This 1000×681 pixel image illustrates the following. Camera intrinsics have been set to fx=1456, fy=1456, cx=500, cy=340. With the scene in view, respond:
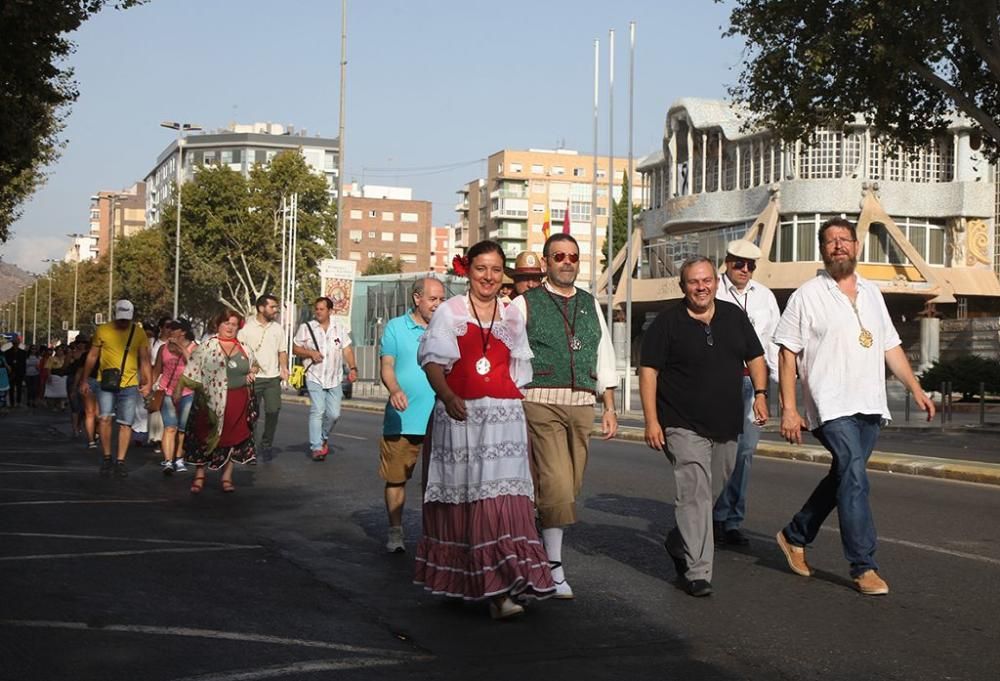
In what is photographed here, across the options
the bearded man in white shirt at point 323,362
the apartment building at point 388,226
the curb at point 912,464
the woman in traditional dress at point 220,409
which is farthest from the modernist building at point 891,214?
the apartment building at point 388,226

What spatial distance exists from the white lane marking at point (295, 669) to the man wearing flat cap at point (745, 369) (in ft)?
13.1

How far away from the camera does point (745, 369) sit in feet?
32.8

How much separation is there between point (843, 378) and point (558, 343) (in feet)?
5.03

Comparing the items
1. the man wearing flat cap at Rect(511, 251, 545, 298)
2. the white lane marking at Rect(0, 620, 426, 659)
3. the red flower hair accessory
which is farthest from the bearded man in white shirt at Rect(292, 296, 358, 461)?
the white lane marking at Rect(0, 620, 426, 659)

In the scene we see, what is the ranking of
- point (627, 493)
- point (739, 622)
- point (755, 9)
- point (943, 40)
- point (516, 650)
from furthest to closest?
1. point (755, 9)
2. point (943, 40)
3. point (627, 493)
4. point (739, 622)
5. point (516, 650)

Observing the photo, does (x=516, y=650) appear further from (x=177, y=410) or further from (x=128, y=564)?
(x=177, y=410)

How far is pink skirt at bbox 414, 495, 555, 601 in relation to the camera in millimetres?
6895

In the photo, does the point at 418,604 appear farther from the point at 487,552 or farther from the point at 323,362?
the point at 323,362

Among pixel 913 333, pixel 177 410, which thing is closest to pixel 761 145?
pixel 913 333

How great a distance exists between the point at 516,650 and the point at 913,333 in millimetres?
52076

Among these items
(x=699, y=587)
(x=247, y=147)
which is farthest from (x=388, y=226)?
(x=699, y=587)

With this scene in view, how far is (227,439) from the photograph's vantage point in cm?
1357

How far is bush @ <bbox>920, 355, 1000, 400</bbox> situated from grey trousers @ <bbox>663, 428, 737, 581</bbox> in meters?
29.4

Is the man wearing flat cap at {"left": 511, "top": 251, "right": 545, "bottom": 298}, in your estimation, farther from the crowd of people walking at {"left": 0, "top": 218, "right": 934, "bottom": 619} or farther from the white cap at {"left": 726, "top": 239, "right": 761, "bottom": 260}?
the white cap at {"left": 726, "top": 239, "right": 761, "bottom": 260}
